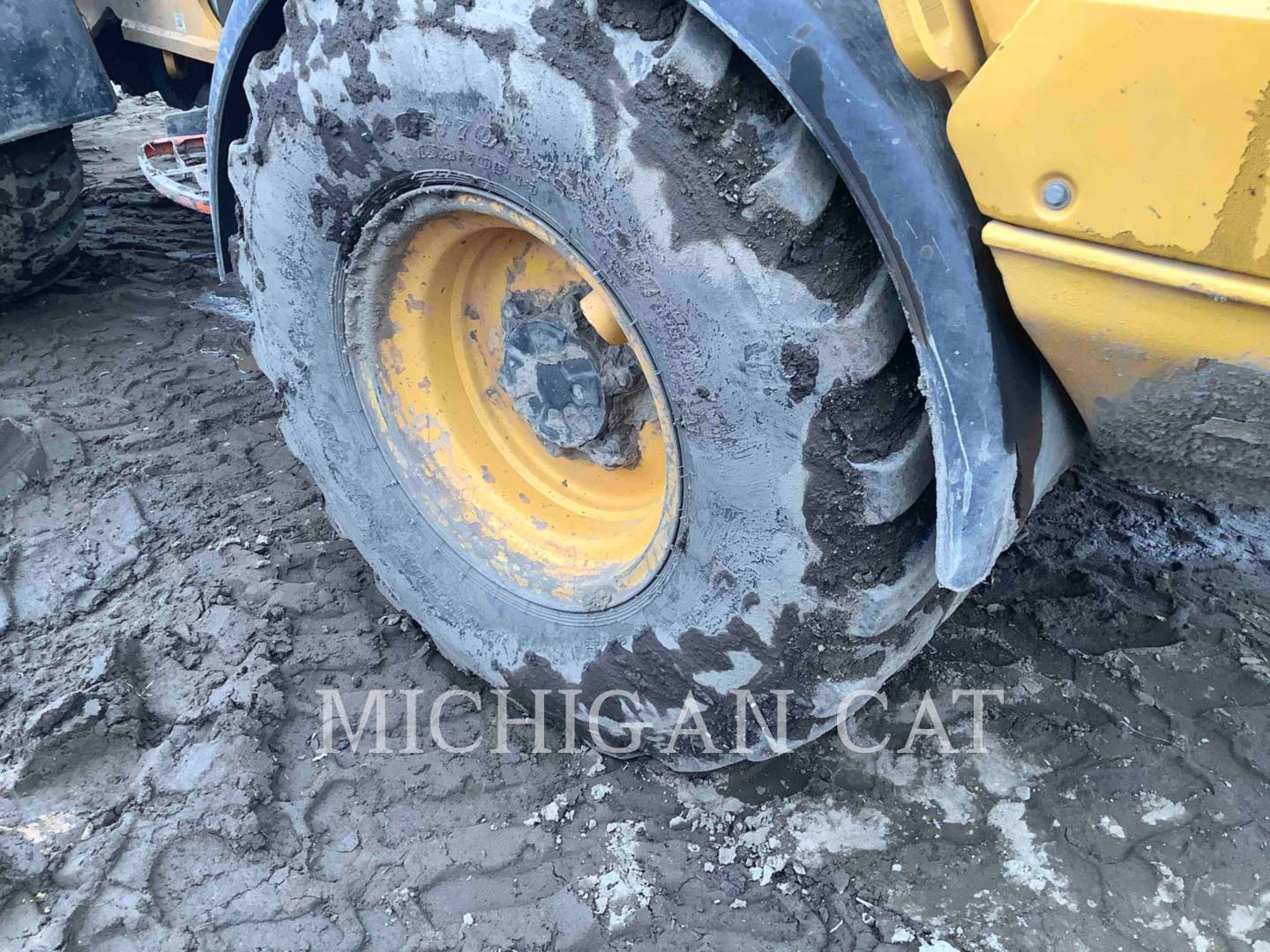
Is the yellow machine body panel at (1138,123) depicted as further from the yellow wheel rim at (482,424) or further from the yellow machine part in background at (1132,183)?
the yellow wheel rim at (482,424)

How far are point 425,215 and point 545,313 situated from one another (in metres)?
0.26

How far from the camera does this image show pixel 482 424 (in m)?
2.00

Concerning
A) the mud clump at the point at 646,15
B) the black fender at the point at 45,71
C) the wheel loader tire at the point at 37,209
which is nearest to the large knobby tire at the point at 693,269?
the mud clump at the point at 646,15

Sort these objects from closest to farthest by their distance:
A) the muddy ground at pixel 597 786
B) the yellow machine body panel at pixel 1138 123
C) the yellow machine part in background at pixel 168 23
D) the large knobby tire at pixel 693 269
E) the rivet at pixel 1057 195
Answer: the yellow machine body panel at pixel 1138 123 < the rivet at pixel 1057 195 < the large knobby tire at pixel 693 269 < the muddy ground at pixel 597 786 < the yellow machine part in background at pixel 168 23

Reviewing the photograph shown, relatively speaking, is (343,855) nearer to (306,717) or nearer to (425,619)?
(306,717)

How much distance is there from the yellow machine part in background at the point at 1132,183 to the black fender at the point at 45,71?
2679mm

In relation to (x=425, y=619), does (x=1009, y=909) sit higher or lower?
lower

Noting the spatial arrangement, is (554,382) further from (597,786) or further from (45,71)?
(45,71)

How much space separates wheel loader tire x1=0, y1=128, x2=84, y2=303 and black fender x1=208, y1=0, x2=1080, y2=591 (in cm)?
279

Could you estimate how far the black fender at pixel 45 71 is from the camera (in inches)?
105

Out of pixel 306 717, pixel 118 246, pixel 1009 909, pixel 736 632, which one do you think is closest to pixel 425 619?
pixel 306 717

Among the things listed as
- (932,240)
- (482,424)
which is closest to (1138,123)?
(932,240)

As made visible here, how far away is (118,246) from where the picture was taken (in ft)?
14.1

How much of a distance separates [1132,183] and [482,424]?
1.34 m
